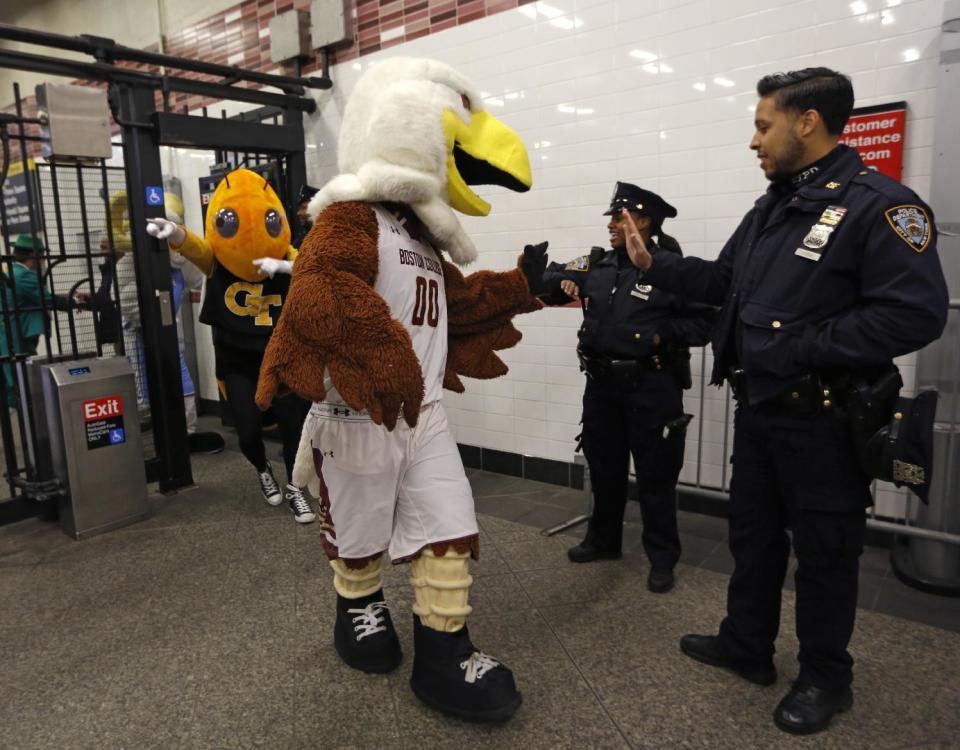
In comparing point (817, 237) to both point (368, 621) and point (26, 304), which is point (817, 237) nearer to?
point (368, 621)

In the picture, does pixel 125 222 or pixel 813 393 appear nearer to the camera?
pixel 813 393

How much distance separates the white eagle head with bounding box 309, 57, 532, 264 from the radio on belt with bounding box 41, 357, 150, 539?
7.45 ft

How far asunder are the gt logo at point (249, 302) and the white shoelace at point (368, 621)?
1.99m

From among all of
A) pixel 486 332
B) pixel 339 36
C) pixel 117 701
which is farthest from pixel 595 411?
pixel 339 36

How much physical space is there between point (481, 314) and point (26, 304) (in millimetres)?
3649

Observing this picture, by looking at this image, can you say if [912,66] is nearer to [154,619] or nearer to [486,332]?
[486,332]

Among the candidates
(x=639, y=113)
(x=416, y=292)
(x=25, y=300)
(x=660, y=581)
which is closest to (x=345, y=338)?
(x=416, y=292)

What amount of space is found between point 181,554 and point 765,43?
11.9 ft

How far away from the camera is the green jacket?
12.6ft

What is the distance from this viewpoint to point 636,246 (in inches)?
86.3

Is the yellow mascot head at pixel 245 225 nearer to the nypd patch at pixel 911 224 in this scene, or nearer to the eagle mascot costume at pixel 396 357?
the eagle mascot costume at pixel 396 357

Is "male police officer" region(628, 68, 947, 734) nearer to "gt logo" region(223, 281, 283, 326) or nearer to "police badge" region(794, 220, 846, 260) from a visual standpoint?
"police badge" region(794, 220, 846, 260)

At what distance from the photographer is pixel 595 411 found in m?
3.04

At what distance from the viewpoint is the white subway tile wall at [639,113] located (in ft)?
9.79
